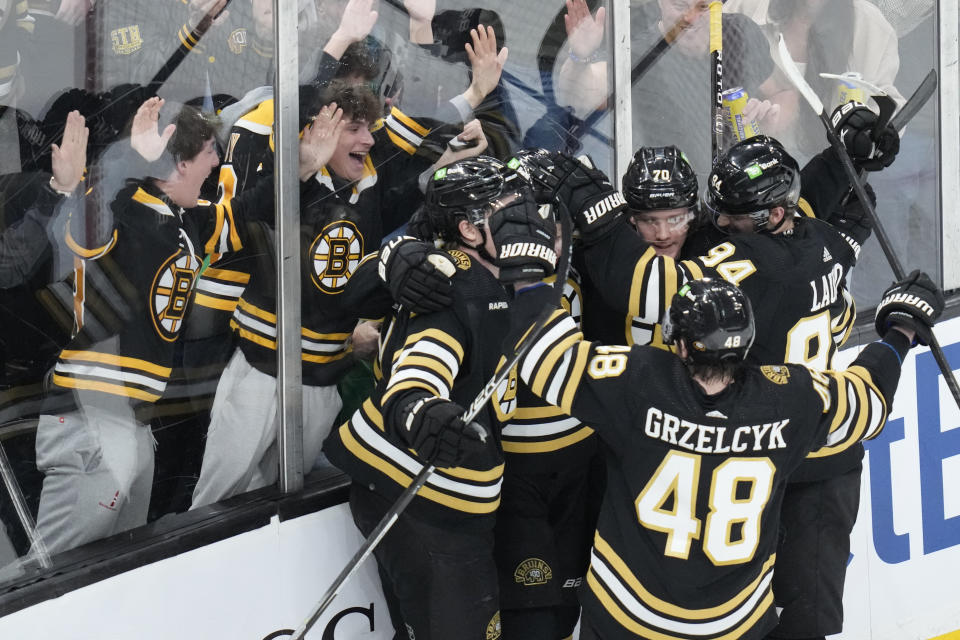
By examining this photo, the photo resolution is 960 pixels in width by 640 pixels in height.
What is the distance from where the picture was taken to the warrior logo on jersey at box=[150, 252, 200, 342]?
88.3 inches

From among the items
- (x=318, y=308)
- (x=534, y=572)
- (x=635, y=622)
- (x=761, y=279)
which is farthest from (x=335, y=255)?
(x=635, y=622)

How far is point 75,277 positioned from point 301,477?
2.17ft

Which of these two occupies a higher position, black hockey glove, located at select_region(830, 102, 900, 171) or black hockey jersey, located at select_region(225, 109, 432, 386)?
black hockey glove, located at select_region(830, 102, 900, 171)

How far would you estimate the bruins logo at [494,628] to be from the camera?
7.26 ft

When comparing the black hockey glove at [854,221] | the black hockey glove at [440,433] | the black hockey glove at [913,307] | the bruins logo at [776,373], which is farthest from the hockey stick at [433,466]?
the black hockey glove at [854,221]

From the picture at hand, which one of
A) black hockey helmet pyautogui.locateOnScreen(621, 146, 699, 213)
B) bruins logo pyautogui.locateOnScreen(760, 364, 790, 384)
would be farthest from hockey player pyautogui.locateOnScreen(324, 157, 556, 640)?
bruins logo pyautogui.locateOnScreen(760, 364, 790, 384)

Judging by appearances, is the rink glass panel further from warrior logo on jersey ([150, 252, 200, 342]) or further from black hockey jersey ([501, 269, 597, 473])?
black hockey jersey ([501, 269, 597, 473])

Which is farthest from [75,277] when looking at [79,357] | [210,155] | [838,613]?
[838,613]

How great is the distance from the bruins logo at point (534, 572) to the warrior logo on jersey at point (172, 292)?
87 cm

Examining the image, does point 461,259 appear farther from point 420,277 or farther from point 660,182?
point 660,182

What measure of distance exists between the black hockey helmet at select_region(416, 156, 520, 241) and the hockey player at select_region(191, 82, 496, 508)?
329 millimetres

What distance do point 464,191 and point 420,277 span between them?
20cm

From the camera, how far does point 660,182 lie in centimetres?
241

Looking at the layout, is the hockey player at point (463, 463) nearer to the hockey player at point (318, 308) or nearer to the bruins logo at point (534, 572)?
the bruins logo at point (534, 572)
